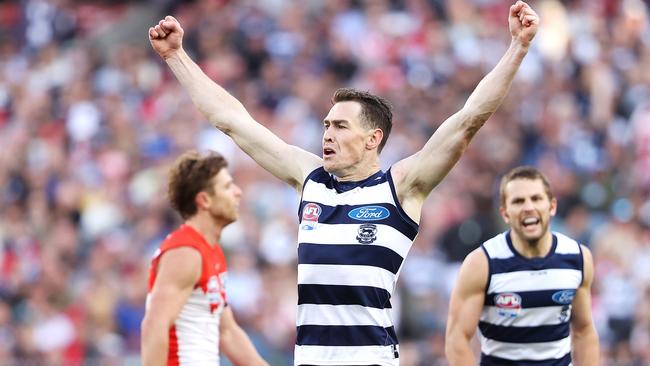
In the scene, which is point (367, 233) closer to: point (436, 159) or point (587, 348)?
point (436, 159)

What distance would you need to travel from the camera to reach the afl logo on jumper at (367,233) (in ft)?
22.1

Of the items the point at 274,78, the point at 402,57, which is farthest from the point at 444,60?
the point at 274,78

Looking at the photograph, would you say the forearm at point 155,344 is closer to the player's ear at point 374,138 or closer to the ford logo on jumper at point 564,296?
the player's ear at point 374,138

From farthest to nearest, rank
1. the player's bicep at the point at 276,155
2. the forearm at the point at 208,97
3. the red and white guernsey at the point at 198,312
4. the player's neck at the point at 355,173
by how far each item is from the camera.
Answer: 1. the red and white guernsey at the point at 198,312
2. the forearm at the point at 208,97
3. the player's bicep at the point at 276,155
4. the player's neck at the point at 355,173

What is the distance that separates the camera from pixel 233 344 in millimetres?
8250

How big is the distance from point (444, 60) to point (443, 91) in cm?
86

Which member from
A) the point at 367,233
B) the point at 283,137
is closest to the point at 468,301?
the point at 367,233

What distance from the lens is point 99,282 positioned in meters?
14.3

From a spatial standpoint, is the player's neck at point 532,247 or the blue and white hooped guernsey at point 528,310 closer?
the blue and white hooped guernsey at point 528,310

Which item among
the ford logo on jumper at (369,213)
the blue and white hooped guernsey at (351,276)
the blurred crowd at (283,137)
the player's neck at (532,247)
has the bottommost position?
the blue and white hooped guernsey at (351,276)

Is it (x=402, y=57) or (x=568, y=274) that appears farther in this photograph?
(x=402, y=57)

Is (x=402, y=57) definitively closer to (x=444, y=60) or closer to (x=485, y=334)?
(x=444, y=60)

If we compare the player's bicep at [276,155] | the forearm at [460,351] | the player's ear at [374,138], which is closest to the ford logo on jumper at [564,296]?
the forearm at [460,351]

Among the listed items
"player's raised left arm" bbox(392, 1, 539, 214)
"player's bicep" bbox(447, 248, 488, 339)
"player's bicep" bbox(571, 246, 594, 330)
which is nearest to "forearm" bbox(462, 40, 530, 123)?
"player's raised left arm" bbox(392, 1, 539, 214)
